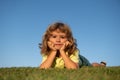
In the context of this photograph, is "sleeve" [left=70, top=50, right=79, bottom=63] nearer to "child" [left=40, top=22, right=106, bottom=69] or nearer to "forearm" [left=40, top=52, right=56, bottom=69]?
"child" [left=40, top=22, right=106, bottom=69]

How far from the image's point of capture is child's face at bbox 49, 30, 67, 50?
997 cm

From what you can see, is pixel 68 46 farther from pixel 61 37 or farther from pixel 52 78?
pixel 52 78

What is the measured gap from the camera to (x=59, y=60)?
33.9 ft

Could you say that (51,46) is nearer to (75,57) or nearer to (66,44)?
(66,44)

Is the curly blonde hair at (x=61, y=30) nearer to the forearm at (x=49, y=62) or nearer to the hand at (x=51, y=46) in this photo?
the hand at (x=51, y=46)

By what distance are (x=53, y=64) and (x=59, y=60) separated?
0.94ft

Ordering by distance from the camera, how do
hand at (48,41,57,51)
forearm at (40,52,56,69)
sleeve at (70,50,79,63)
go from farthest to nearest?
sleeve at (70,50,79,63) → hand at (48,41,57,51) → forearm at (40,52,56,69)

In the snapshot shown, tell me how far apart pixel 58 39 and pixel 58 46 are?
0.26 metres

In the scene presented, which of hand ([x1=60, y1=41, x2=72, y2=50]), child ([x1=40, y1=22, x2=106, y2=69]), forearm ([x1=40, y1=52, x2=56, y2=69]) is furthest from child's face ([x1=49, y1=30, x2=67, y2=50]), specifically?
forearm ([x1=40, y1=52, x2=56, y2=69])

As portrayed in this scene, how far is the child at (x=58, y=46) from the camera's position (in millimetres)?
9812

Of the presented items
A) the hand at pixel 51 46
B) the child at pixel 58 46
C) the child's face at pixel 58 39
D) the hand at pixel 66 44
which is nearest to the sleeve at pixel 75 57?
the child at pixel 58 46

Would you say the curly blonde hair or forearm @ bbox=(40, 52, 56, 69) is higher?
the curly blonde hair

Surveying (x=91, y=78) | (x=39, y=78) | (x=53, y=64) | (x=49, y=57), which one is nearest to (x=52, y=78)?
(x=39, y=78)

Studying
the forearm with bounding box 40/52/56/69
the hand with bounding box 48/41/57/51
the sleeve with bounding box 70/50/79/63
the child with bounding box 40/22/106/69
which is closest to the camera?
the forearm with bounding box 40/52/56/69
